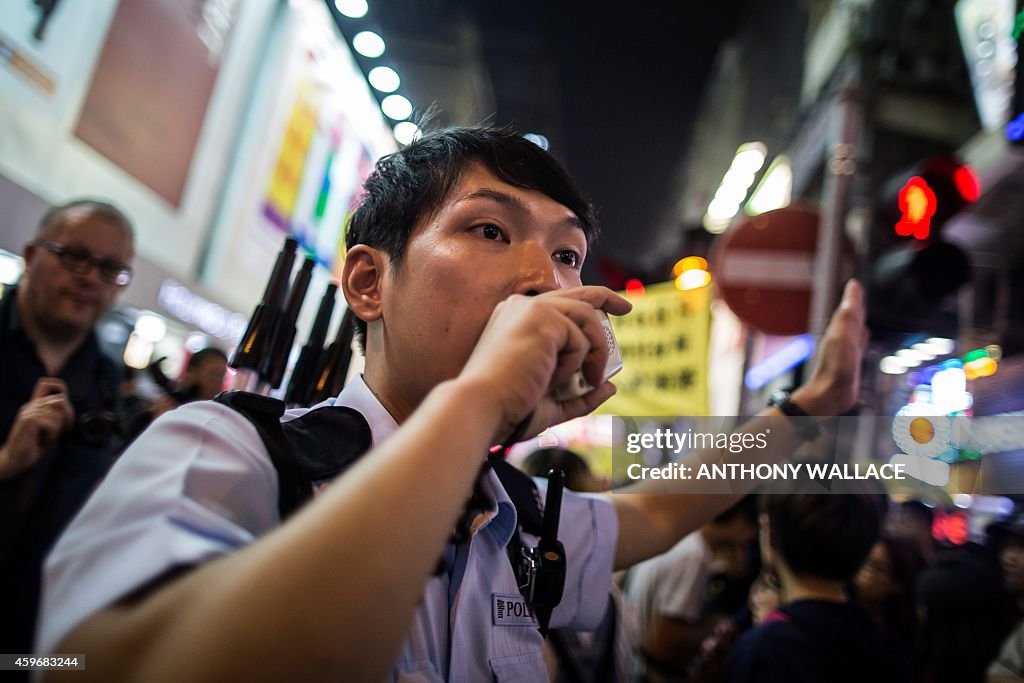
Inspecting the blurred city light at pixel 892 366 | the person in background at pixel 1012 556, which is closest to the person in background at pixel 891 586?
the person in background at pixel 1012 556

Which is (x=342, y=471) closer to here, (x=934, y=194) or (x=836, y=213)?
(x=934, y=194)

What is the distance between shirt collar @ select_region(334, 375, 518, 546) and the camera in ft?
3.62

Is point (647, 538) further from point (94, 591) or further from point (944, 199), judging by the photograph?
point (944, 199)

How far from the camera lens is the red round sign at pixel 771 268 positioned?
382 centimetres

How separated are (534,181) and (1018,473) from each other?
2.73 m

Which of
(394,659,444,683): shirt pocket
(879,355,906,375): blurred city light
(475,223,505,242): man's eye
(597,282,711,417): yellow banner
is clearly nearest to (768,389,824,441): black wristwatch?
(475,223,505,242): man's eye

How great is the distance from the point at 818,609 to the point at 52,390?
220 cm

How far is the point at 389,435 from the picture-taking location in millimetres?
1081

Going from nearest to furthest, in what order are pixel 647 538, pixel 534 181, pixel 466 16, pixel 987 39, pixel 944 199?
→ pixel 534 181 → pixel 647 538 → pixel 944 199 → pixel 987 39 → pixel 466 16

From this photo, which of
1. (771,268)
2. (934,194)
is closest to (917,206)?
(934,194)

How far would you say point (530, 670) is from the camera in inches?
43.9

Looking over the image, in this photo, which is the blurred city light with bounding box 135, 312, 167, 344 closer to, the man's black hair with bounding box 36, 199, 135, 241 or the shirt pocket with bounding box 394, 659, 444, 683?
the man's black hair with bounding box 36, 199, 135, 241

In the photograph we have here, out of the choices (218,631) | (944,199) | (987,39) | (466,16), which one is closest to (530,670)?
(218,631)

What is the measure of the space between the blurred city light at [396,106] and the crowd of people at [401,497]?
146cm
